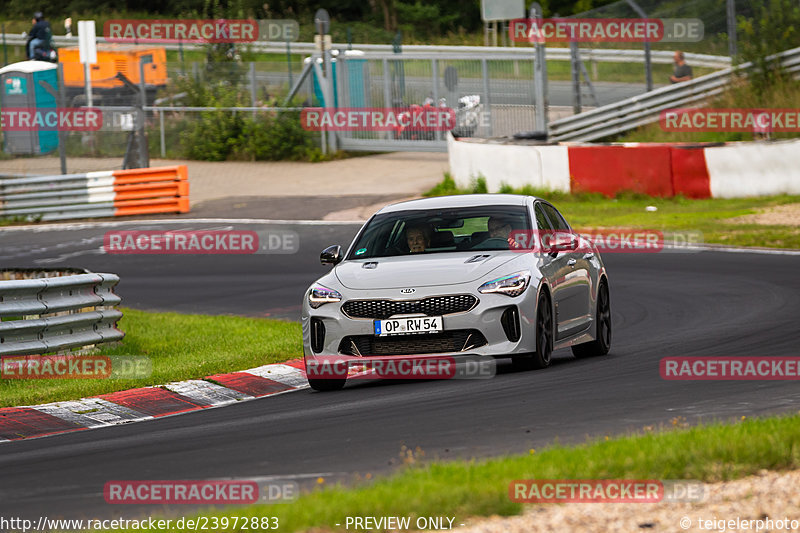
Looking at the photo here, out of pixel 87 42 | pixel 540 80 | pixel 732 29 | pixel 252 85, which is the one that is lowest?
pixel 540 80

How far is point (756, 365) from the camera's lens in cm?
1084

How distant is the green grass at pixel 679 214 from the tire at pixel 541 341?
33.9 ft

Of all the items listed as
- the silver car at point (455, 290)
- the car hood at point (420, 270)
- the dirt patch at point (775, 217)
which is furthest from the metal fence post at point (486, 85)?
the car hood at point (420, 270)

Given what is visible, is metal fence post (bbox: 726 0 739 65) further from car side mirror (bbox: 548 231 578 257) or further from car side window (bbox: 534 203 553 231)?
car side mirror (bbox: 548 231 578 257)

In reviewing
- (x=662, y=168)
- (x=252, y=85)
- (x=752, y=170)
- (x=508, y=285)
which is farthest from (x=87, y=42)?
(x=508, y=285)

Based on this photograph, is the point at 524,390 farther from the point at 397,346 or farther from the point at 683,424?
Answer: the point at 683,424

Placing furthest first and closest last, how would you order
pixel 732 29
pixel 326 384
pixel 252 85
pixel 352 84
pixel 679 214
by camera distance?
pixel 252 85, pixel 352 84, pixel 732 29, pixel 679 214, pixel 326 384

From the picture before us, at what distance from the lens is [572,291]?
12023mm

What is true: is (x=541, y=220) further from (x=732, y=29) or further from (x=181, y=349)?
(x=732, y=29)

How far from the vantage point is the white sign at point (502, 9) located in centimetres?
2859

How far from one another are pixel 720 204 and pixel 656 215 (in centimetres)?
156

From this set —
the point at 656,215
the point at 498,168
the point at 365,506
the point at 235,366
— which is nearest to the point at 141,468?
the point at 365,506

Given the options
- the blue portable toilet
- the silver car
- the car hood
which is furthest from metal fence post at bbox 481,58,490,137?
the car hood

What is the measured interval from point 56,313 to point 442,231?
3872 millimetres
